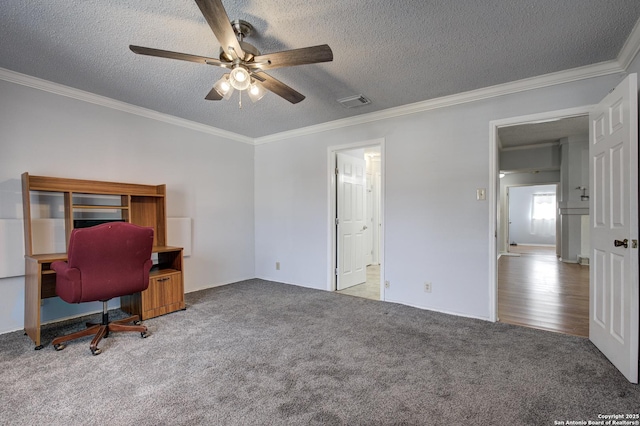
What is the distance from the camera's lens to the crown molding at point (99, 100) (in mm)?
2809

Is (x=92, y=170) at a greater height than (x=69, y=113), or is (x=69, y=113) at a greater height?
(x=69, y=113)

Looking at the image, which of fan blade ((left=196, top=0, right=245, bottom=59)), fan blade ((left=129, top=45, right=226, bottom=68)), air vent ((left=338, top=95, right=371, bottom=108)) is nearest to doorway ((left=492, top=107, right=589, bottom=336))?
air vent ((left=338, top=95, right=371, bottom=108))

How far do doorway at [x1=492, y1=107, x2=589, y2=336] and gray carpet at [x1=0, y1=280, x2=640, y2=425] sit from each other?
0.59 meters

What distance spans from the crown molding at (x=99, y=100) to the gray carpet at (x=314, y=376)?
93.7 inches

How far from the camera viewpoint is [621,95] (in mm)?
2047

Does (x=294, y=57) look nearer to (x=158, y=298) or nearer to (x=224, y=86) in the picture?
(x=224, y=86)

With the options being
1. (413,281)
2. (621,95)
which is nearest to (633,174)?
(621,95)

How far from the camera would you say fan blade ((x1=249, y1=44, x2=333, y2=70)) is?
5.82ft

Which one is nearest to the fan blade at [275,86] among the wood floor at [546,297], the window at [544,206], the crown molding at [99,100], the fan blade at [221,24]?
the fan blade at [221,24]

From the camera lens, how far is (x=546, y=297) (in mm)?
3932

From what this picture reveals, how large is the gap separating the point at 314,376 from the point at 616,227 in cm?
238

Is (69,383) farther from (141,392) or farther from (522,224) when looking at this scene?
(522,224)

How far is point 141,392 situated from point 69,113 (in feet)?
9.80

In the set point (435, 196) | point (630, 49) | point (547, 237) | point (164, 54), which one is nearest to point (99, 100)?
point (164, 54)
